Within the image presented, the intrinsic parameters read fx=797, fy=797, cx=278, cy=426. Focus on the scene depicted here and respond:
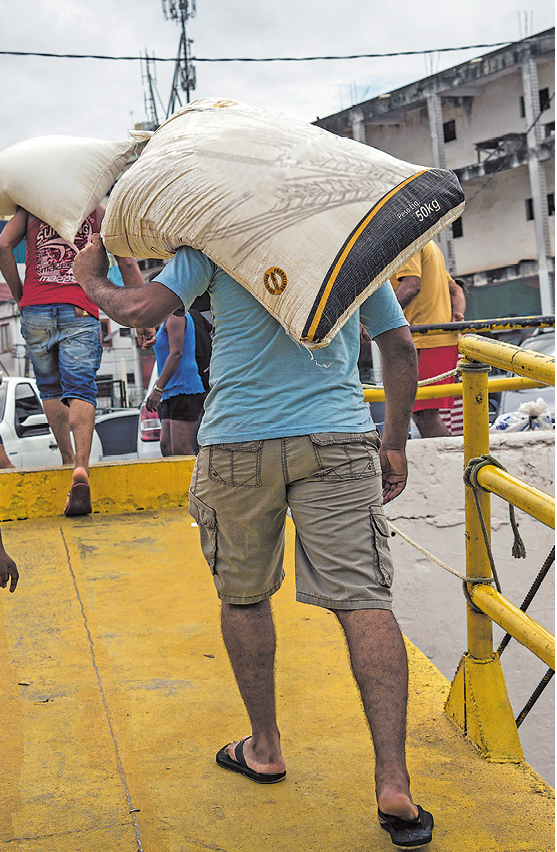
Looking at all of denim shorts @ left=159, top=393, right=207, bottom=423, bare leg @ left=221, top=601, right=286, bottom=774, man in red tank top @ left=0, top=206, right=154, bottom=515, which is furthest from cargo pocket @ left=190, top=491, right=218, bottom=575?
denim shorts @ left=159, top=393, right=207, bottom=423

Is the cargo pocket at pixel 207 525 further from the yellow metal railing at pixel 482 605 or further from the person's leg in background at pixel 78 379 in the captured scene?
the person's leg in background at pixel 78 379

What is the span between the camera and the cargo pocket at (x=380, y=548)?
1.86m

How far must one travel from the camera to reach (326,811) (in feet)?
6.23

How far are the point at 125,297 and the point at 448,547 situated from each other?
3174mm

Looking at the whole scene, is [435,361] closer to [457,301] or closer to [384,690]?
[457,301]

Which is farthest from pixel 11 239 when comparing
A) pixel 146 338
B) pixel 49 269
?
pixel 146 338

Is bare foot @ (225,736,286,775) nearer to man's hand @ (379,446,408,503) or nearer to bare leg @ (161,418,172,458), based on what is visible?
man's hand @ (379,446,408,503)

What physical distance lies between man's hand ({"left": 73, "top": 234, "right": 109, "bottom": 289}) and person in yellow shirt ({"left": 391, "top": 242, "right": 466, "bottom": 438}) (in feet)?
10.1

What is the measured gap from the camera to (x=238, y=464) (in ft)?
6.26

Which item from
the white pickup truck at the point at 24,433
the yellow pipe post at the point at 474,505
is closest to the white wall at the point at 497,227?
the white pickup truck at the point at 24,433

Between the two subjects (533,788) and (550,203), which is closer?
(533,788)

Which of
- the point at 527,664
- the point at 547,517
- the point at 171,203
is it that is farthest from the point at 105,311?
the point at 527,664

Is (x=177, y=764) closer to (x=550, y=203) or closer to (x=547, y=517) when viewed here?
(x=547, y=517)

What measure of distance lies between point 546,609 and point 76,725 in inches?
131
